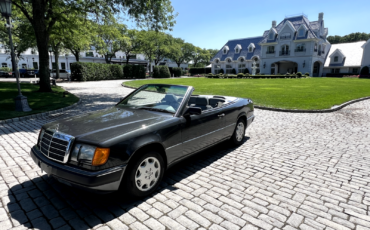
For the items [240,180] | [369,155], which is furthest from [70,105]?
[369,155]

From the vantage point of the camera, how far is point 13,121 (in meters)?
7.74

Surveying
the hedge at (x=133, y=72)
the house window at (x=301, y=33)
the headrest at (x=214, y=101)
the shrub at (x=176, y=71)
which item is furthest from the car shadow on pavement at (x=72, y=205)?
the house window at (x=301, y=33)

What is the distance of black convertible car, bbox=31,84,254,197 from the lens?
2686 mm

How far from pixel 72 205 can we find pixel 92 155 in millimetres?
947

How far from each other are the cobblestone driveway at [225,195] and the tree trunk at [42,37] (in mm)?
10290

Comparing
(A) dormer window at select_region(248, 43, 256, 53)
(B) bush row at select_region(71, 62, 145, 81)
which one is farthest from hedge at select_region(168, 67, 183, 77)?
(A) dormer window at select_region(248, 43, 256, 53)

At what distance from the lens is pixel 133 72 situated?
41781mm

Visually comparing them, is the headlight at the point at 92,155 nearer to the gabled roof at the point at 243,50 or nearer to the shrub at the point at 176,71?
the shrub at the point at 176,71

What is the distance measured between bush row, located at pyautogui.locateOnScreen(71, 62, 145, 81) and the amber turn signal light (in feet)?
104

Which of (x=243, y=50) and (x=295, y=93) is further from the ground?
(x=243, y=50)

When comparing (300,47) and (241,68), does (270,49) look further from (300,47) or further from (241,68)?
Answer: (241,68)

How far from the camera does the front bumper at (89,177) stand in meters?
2.58

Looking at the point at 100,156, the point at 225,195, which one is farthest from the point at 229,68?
the point at 100,156

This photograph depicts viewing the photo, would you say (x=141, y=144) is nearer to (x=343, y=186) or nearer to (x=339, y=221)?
(x=339, y=221)
